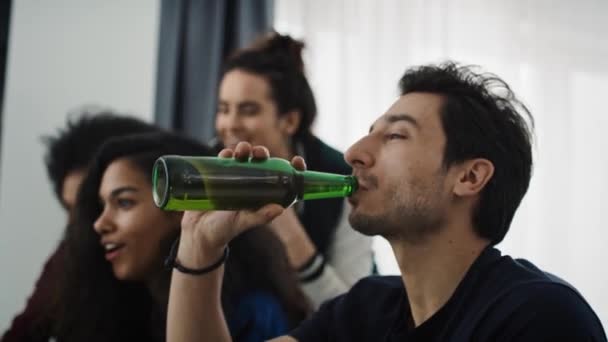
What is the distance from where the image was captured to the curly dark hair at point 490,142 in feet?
3.30

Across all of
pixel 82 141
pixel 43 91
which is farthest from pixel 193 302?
pixel 43 91

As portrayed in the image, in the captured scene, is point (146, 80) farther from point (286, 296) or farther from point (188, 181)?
point (188, 181)

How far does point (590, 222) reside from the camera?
2350 mm

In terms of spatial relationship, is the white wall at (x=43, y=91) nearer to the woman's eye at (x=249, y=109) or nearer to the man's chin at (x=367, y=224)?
the woman's eye at (x=249, y=109)

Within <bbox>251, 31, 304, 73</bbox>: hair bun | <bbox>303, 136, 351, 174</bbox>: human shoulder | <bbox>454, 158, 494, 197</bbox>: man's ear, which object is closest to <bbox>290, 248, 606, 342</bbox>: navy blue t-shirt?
<bbox>454, 158, 494, 197</bbox>: man's ear

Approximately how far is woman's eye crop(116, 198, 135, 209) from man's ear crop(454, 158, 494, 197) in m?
0.73

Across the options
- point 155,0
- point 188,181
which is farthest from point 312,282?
point 155,0

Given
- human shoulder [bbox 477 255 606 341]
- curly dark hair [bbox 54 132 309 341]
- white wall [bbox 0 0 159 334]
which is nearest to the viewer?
human shoulder [bbox 477 255 606 341]

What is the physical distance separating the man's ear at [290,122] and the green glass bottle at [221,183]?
0.93 meters

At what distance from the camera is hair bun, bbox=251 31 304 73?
1.91 m

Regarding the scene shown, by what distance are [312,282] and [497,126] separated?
0.63 meters

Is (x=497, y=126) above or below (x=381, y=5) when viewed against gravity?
below

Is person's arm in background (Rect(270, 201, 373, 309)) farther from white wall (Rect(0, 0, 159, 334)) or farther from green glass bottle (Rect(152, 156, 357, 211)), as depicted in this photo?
white wall (Rect(0, 0, 159, 334))

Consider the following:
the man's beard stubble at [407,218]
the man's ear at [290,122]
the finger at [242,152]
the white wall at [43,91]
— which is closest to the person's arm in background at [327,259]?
the man's ear at [290,122]
